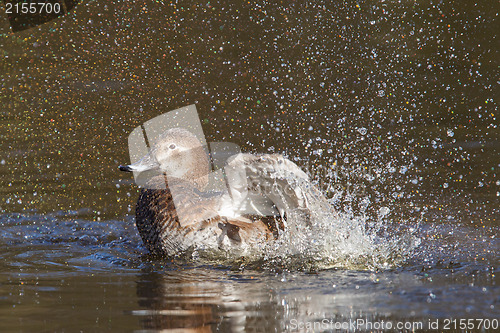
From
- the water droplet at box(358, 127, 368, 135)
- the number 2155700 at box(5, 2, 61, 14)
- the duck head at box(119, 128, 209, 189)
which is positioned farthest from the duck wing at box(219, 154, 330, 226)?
the number 2155700 at box(5, 2, 61, 14)

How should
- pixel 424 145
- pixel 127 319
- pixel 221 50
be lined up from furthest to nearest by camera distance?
1. pixel 221 50
2. pixel 424 145
3. pixel 127 319

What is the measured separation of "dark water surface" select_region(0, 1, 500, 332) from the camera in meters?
3.28

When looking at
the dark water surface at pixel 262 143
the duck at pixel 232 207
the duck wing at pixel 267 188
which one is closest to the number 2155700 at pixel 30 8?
the dark water surface at pixel 262 143

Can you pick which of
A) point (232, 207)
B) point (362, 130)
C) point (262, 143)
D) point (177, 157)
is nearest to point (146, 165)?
point (177, 157)

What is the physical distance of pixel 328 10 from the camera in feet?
27.6

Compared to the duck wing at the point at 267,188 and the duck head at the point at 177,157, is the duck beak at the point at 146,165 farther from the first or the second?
the duck wing at the point at 267,188

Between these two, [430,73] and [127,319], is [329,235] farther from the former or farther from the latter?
[430,73]

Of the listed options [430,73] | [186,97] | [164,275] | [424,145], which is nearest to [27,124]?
[186,97]

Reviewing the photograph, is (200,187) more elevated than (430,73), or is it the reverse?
(430,73)

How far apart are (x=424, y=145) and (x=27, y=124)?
4203mm

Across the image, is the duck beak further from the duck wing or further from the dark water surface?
the duck wing

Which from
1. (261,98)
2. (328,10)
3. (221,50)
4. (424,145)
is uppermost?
(328,10)

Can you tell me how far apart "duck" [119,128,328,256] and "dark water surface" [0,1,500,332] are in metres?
0.20

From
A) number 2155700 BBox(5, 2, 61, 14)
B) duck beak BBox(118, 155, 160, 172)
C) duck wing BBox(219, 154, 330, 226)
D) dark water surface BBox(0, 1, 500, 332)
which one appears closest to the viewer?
dark water surface BBox(0, 1, 500, 332)
